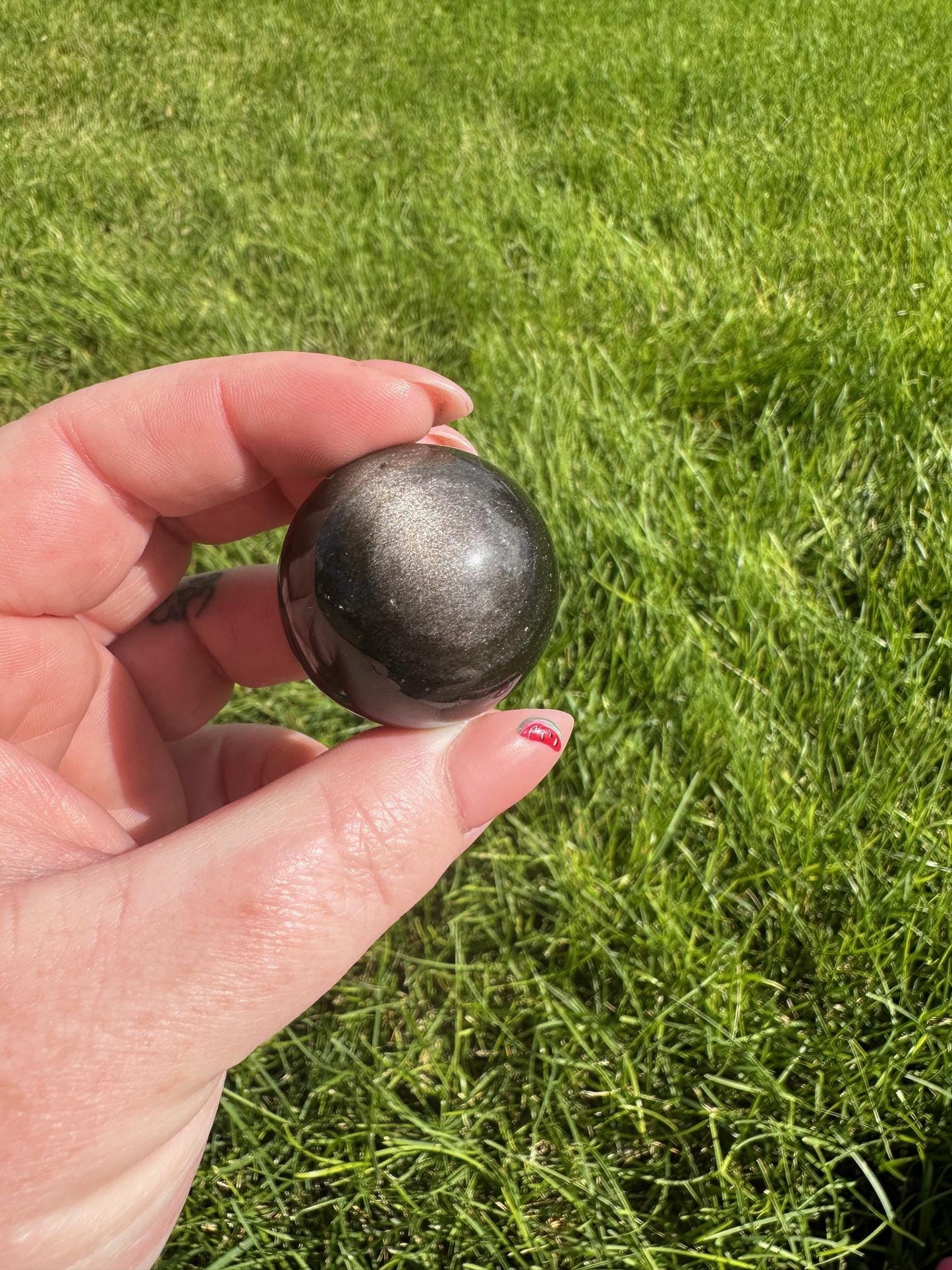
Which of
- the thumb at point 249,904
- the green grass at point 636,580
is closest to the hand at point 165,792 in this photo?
the thumb at point 249,904

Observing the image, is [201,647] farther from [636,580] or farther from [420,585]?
[636,580]

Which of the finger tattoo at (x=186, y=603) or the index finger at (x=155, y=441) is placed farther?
the finger tattoo at (x=186, y=603)

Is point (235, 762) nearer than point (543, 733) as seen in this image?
No

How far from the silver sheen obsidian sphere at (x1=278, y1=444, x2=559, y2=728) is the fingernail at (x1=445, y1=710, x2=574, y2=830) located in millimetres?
73

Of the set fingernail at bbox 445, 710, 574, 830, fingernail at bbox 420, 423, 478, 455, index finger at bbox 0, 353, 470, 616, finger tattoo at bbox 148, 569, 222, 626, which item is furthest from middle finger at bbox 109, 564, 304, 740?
fingernail at bbox 445, 710, 574, 830

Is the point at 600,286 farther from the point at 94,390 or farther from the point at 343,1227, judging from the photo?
the point at 343,1227

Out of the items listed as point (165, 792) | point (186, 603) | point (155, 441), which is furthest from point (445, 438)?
point (165, 792)

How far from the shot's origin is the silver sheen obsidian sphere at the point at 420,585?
5.28 ft

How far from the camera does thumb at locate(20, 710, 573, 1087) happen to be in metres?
1.34

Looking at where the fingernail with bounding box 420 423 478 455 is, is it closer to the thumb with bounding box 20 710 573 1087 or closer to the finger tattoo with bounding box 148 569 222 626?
the finger tattoo with bounding box 148 569 222 626

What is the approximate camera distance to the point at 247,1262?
186cm

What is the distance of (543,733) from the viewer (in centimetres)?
172

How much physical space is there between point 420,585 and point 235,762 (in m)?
0.93

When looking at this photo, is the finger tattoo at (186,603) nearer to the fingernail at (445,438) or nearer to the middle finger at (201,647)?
the middle finger at (201,647)
